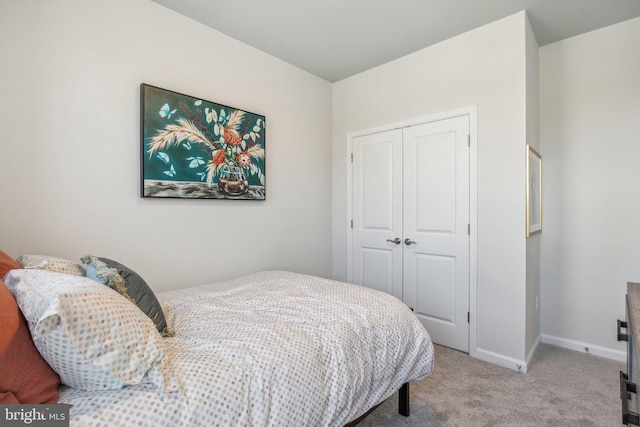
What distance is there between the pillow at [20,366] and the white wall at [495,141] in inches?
108

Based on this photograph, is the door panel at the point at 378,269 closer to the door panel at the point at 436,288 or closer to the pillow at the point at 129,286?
the door panel at the point at 436,288

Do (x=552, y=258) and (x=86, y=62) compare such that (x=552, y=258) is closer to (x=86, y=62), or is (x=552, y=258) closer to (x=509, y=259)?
(x=509, y=259)

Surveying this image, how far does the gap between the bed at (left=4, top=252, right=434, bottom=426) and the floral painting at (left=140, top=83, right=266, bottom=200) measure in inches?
34.3

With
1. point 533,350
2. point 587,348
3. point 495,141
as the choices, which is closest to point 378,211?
point 495,141

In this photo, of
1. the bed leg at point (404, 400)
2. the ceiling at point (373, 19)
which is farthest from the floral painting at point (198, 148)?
the bed leg at point (404, 400)

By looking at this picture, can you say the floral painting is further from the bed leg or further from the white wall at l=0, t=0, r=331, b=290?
the bed leg

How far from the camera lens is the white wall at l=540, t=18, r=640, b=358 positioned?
256cm

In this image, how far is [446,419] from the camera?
5.98ft

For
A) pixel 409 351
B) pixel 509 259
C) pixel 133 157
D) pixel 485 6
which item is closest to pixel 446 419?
pixel 409 351

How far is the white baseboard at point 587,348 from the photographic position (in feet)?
8.46

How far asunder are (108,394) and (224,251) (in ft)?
5.80

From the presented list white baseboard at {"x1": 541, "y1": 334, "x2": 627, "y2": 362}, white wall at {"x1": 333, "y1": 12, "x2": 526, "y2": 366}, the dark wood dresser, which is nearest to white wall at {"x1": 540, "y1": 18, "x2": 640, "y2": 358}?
white baseboard at {"x1": 541, "y1": 334, "x2": 627, "y2": 362}

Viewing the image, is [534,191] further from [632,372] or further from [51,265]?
[51,265]

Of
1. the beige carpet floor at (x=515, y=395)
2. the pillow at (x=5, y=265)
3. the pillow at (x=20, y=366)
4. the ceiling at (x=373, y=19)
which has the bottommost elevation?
the beige carpet floor at (x=515, y=395)
